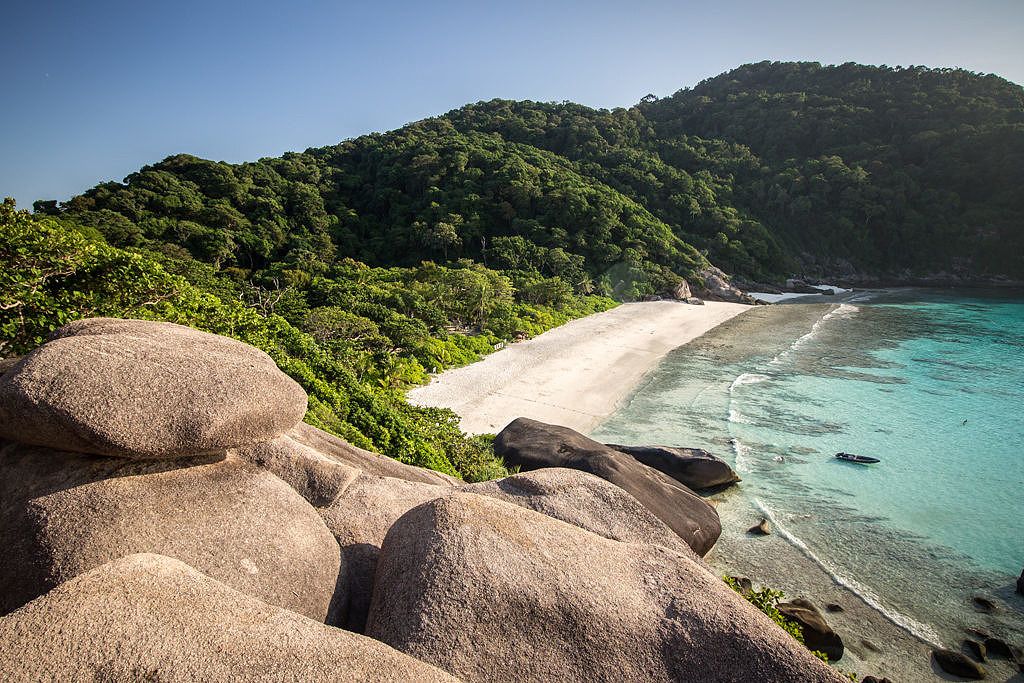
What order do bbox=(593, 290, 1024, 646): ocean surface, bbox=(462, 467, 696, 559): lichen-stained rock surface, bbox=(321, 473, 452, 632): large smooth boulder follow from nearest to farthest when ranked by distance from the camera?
1. bbox=(321, 473, 452, 632): large smooth boulder
2. bbox=(462, 467, 696, 559): lichen-stained rock surface
3. bbox=(593, 290, 1024, 646): ocean surface

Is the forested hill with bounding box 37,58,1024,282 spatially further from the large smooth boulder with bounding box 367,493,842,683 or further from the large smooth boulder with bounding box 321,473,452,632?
the large smooth boulder with bounding box 367,493,842,683

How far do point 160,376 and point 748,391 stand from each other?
26638mm

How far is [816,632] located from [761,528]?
414 cm

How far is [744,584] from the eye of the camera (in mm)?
11633

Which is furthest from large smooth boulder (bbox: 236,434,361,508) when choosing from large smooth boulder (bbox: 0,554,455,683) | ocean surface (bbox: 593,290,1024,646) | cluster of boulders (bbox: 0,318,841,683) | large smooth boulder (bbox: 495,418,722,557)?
ocean surface (bbox: 593,290,1024,646)

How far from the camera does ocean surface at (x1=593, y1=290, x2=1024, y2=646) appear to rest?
12820 mm

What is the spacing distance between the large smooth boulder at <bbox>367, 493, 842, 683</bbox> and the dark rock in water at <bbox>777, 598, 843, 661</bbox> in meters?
7.04

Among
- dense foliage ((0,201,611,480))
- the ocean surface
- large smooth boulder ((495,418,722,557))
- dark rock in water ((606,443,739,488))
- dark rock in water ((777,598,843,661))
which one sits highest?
dense foliage ((0,201,611,480))

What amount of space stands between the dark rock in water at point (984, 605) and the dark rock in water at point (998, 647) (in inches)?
45.3

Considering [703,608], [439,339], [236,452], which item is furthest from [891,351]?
[236,452]

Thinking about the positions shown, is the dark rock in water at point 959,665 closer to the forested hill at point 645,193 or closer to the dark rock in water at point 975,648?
the dark rock in water at point 975,648

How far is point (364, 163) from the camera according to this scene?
8525cm

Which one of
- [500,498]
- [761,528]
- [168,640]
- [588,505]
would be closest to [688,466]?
[761,528]

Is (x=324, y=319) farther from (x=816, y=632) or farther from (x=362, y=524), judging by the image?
(x=816, y=632)
